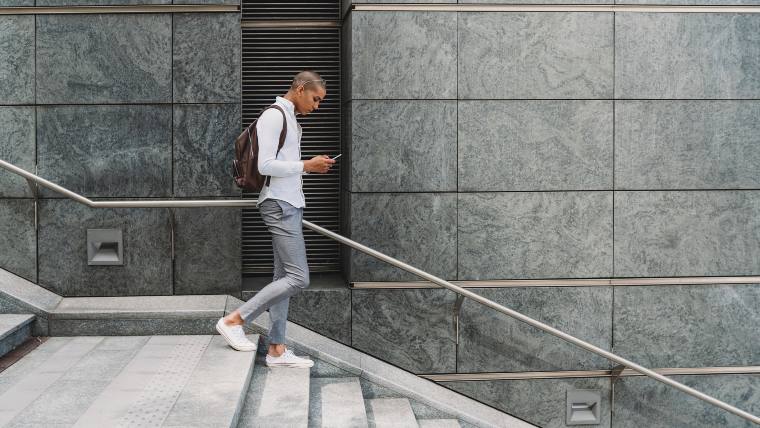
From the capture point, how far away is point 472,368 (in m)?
6.89

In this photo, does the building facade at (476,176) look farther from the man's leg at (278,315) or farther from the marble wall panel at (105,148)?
the man's leg at (278,315)

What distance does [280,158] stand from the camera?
5.55 m

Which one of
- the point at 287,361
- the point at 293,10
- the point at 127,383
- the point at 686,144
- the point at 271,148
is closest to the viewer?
the point at 127,383

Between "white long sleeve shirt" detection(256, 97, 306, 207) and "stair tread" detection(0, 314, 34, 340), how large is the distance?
6.61 feet

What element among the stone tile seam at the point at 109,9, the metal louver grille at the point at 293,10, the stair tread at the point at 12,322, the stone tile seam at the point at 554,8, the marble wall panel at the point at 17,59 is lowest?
the stair tread at the point at 12,322

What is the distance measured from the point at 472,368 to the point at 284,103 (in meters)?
2.90

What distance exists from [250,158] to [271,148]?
0.71ft

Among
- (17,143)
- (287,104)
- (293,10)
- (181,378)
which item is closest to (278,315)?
(181,378)

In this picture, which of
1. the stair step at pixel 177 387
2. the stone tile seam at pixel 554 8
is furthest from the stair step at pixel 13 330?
the stone tile seam at pixel 554 8

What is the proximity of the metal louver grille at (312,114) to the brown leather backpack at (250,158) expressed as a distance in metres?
1.86

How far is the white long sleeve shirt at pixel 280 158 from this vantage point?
212 inches

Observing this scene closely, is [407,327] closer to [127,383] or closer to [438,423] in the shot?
[438,423]

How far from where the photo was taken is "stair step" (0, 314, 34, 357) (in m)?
5.69

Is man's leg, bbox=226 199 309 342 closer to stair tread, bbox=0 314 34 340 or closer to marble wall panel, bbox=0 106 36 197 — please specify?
stair tread, bbox=0 314 34 340
